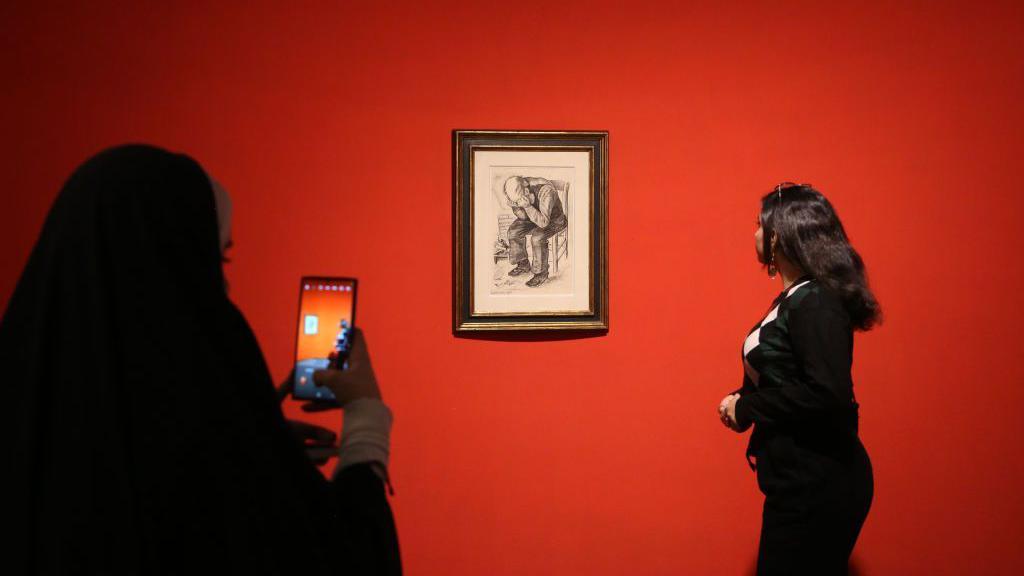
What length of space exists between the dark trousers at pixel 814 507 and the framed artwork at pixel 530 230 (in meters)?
1.11

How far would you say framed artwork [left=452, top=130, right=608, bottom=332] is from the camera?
3123mm

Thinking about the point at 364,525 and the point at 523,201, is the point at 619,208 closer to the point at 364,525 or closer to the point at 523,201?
the point at 523,201

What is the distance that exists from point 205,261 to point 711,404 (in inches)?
101

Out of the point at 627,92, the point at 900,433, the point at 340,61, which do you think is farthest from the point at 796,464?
the point at 340,61

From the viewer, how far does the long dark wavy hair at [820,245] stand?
231 cm

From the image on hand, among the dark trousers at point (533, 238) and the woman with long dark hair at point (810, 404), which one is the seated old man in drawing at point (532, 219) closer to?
the dark trousers at point (533, 238)

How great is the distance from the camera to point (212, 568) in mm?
1114

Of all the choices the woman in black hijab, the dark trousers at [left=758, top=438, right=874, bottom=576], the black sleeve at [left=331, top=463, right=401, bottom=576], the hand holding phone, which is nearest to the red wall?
the dark trousers at [left=758, top=438, right=874, bottom=576]

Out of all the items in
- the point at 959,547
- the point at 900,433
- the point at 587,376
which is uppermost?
the point at 587,376

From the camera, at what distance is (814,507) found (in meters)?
2.21

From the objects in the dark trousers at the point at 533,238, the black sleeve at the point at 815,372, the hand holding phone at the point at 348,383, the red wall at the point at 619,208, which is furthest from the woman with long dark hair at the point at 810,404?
the hand holding phone at the point at 348,383

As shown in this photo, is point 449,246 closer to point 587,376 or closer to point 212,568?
point 587,376

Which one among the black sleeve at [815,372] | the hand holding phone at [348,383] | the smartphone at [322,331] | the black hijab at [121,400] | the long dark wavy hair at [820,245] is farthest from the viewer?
the long dark wavy hair at [820,245]

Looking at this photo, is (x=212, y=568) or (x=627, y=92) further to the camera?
(x=627, y=92)
